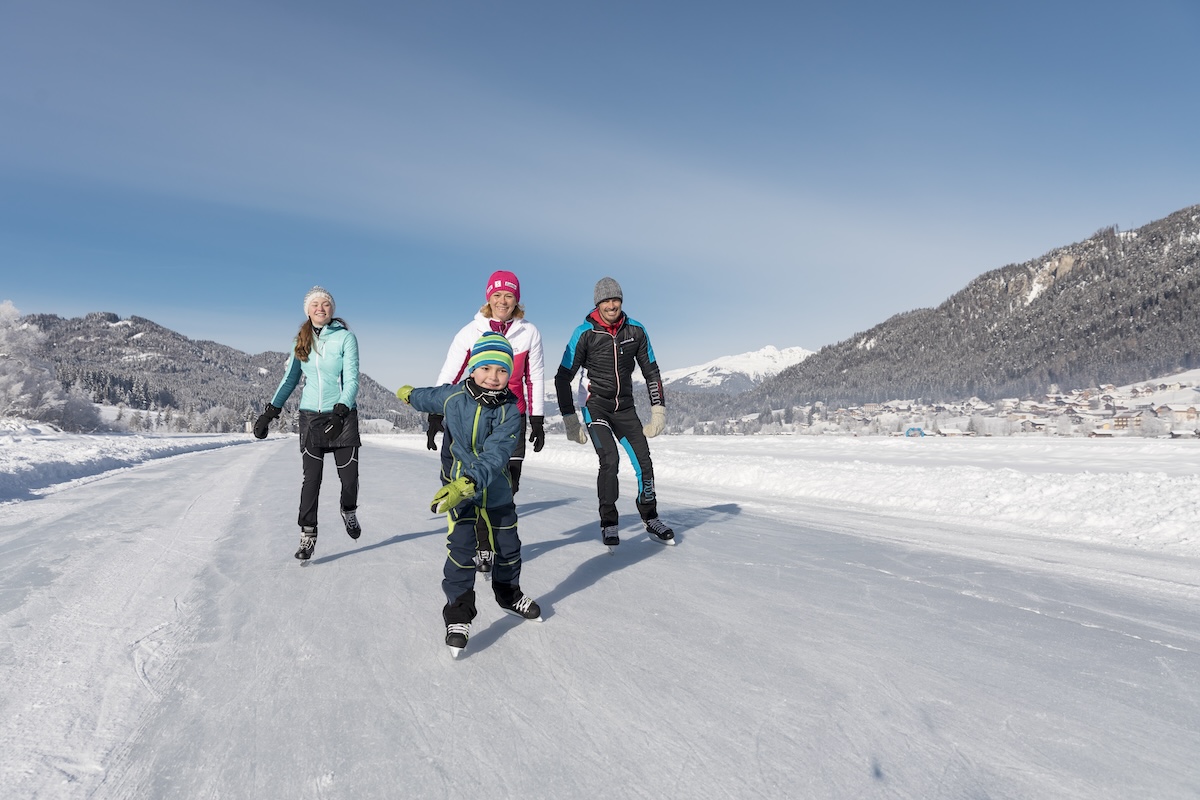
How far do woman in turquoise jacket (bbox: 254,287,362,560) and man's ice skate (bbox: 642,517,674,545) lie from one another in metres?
2.67

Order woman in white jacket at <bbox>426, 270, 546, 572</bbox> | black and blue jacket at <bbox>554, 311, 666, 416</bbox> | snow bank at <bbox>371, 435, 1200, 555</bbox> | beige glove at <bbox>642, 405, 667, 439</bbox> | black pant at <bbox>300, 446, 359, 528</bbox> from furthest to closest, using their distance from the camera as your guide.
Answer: snow bank at <bbox>371, 435, 1200, 555</bbox> < beige glove at <bbox>642, 405, 667, 439</bbox> < black and blue jacket at <bbox>554, 311, 666, 416</bbox> < black pant at <bbox>300, 446, 359, 528</bbox> < woman in white jacket at <bbox>426, 270, 546, 572</bbox>

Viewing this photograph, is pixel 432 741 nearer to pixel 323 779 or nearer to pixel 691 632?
pixel 323 779

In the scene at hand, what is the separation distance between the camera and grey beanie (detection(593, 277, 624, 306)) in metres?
5.50

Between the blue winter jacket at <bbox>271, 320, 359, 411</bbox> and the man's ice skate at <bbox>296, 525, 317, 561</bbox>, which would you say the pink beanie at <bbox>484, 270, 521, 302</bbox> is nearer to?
the blue winter jacket at <bbox>271, 320, 359, 411</bbox>

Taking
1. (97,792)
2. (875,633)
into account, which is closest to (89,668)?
(97,792)

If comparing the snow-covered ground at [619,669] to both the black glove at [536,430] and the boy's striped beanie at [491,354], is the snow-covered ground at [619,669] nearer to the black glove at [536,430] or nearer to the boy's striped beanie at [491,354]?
the black glove at [536,430]

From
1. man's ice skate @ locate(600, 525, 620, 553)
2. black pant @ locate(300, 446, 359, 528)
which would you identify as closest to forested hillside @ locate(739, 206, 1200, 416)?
man's ice skate @ locate(600, 525, 620, 553)

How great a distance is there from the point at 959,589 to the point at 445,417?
3312 millimetres

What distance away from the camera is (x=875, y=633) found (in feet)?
9.75

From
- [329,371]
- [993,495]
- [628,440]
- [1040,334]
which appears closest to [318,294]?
[329,371]

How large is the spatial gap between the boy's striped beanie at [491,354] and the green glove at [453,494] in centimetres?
64

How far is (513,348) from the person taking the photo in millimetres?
4445

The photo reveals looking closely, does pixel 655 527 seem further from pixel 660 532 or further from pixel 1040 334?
pixel 1040 334

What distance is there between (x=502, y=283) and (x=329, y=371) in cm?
165
